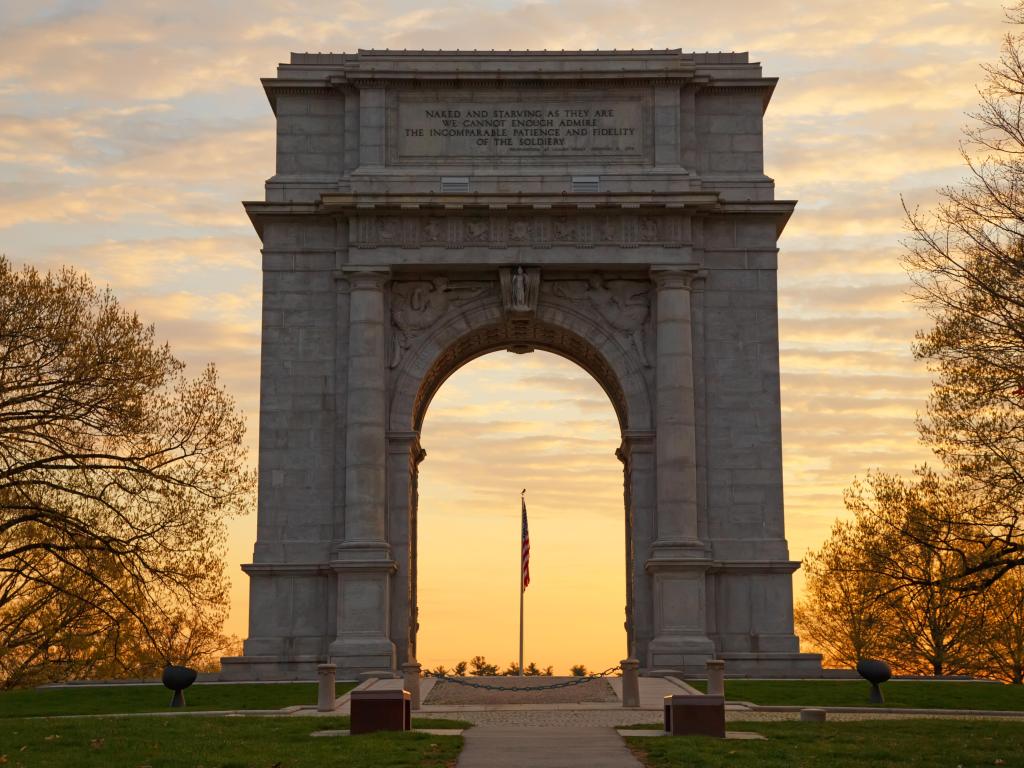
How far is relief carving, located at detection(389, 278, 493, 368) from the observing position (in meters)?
51.5

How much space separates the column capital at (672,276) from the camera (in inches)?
1989

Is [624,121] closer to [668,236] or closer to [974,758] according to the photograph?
[668,236]

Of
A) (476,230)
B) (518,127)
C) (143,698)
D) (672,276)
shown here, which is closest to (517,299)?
(476,230)

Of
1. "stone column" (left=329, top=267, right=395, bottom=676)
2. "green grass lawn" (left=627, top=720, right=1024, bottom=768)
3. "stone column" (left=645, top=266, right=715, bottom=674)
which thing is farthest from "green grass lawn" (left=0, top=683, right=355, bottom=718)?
"green grass lawn" (left=627, top=720, right=1024, bottom=768)

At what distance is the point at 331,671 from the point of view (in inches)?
1405

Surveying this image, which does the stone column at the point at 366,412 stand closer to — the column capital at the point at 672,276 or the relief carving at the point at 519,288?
the relief carving at the point at 519,288

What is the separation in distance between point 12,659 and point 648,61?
98.2 feet

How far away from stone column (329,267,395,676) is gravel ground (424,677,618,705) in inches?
117

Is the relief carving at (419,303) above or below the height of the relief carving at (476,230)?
below

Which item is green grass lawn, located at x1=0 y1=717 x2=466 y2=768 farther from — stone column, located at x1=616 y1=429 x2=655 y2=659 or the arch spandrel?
the arch spandrel

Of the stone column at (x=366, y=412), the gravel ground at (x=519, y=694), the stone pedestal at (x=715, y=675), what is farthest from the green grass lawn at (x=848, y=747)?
the stone column at (x=366, y=412)

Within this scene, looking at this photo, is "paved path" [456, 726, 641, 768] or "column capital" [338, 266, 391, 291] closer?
"paved path" [456, 726, 641, 768]

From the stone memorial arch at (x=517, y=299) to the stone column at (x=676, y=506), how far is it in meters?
0.07

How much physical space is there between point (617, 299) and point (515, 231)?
3.98 meters
